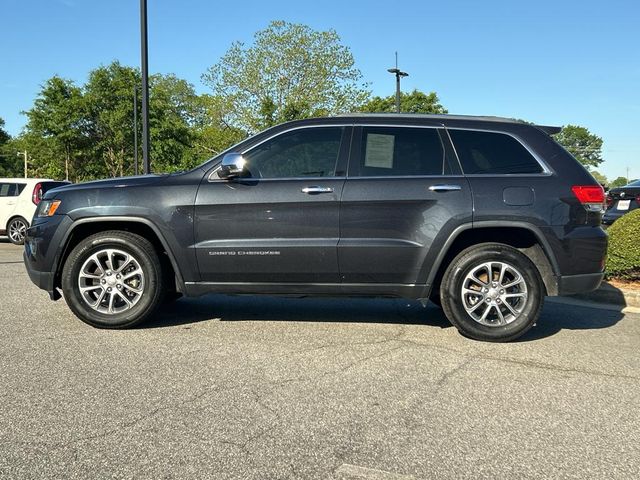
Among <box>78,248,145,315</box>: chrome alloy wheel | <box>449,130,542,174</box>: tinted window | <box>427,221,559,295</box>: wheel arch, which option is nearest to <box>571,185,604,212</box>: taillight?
<box>449,130,542,174</box>: tinted window

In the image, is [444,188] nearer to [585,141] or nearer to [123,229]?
[123,229]

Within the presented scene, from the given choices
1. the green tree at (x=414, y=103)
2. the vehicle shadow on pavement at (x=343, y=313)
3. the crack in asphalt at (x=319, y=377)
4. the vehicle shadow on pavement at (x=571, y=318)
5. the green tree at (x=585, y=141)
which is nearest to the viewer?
the crack in asphalt at (x=319, y=377)

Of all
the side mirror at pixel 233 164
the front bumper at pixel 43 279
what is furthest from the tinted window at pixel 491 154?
the front bumper at pixel 43 279

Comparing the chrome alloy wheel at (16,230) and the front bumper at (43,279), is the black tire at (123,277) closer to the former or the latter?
the front bumper at (43,279)

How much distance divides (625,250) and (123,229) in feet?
19.2

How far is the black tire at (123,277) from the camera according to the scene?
16.6 feet

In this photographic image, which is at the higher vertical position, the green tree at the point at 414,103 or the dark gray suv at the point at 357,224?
the green tree at the point at 414,103

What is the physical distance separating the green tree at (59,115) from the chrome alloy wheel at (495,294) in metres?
30.8

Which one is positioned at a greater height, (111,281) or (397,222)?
(397,222)

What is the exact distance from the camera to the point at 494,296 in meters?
4.89

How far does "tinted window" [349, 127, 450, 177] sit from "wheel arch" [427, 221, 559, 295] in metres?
0.59

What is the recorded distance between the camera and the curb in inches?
261

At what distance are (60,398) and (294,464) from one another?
1.63 metres

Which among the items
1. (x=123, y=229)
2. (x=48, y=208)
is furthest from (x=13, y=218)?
(x=123, y=229)
